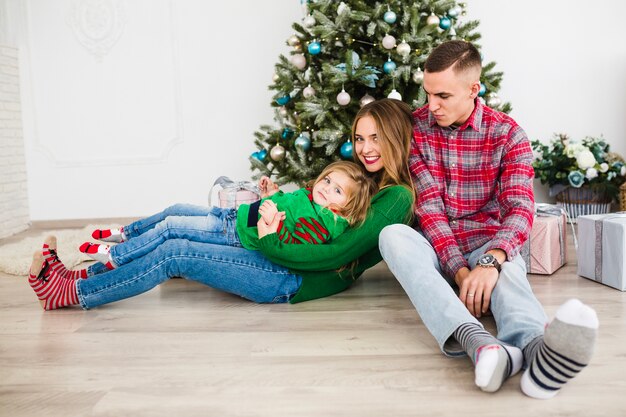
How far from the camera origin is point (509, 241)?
65.6 inches

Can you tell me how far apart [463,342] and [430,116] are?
84cm

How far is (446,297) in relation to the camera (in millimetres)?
1467

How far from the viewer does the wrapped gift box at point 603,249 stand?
2.03 m

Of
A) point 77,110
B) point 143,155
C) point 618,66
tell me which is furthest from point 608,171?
point 77,110

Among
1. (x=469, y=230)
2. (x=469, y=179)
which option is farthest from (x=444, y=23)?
(x=469, y=230)

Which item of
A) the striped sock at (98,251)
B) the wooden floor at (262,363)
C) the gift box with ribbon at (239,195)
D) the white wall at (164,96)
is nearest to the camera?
the wooden floor at (262,363)

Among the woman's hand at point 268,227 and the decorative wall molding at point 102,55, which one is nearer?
the woman's hand at point 268,227

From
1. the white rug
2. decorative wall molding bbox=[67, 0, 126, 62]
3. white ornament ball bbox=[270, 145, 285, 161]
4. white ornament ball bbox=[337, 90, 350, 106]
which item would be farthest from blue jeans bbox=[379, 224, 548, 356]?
decorative wall molding bbox=[67, 0, 126, 62]

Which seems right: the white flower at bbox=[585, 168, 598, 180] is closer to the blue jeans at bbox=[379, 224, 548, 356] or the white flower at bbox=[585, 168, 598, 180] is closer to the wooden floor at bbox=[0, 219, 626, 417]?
the wooden floor at bbox=[0, 219, 626, 417]

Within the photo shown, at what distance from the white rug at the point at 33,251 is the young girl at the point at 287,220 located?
74 cm

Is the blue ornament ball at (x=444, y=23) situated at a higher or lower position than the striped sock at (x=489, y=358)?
higher

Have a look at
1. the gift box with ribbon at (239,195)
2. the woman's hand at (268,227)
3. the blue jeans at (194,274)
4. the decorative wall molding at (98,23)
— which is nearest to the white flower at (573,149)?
the gift box with ribbon at (239,195)

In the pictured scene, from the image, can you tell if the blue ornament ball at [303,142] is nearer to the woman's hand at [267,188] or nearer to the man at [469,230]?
the woman's hand at [267,188]

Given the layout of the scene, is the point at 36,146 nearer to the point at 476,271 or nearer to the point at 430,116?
the point at 430,116
